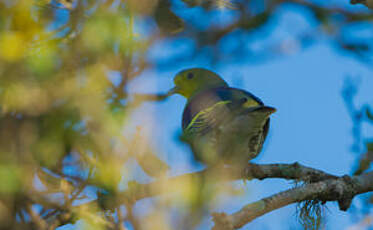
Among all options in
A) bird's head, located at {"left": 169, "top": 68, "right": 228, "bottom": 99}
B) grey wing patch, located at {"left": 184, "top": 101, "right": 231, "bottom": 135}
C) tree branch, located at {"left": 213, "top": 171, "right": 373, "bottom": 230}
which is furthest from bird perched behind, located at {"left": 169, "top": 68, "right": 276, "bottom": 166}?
bird's head, located at {"left": 169, "top": 68, "right": 228, "bottom": 99}

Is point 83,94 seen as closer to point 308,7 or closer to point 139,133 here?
point 139,133

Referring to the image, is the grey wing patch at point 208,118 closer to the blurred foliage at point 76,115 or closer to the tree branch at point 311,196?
the tree branch at point 311,196

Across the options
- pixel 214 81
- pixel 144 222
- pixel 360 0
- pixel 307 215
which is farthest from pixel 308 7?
pixel 214 81

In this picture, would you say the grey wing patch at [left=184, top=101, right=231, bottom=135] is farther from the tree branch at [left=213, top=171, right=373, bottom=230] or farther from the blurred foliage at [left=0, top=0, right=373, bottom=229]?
the blurred foliage at [left=0, top=0, right=373, bottom=229]

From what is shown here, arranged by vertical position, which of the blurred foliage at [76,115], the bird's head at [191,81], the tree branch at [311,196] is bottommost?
the bird's head at [191,81]

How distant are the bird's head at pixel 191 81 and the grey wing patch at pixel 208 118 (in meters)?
1.90

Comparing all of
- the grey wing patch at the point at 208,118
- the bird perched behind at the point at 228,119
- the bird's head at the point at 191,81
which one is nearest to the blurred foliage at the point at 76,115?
the bird perched behind at the point at 228,119

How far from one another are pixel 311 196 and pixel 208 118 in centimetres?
119

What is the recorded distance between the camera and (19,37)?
2176 millimetres

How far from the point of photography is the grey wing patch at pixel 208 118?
4210mm

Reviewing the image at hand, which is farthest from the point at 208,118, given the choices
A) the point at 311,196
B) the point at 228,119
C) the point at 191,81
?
the point at 191,81

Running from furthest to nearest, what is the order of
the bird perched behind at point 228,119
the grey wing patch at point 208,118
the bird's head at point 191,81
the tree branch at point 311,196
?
the bird's head at point 191,81, the grey wing patch at point 208,118, the bird perched behind at point 228,119, the tree branch at point 311,196

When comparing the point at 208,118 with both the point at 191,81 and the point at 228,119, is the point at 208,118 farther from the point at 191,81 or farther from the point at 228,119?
the point at 191,81

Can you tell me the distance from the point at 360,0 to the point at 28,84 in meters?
2.18
